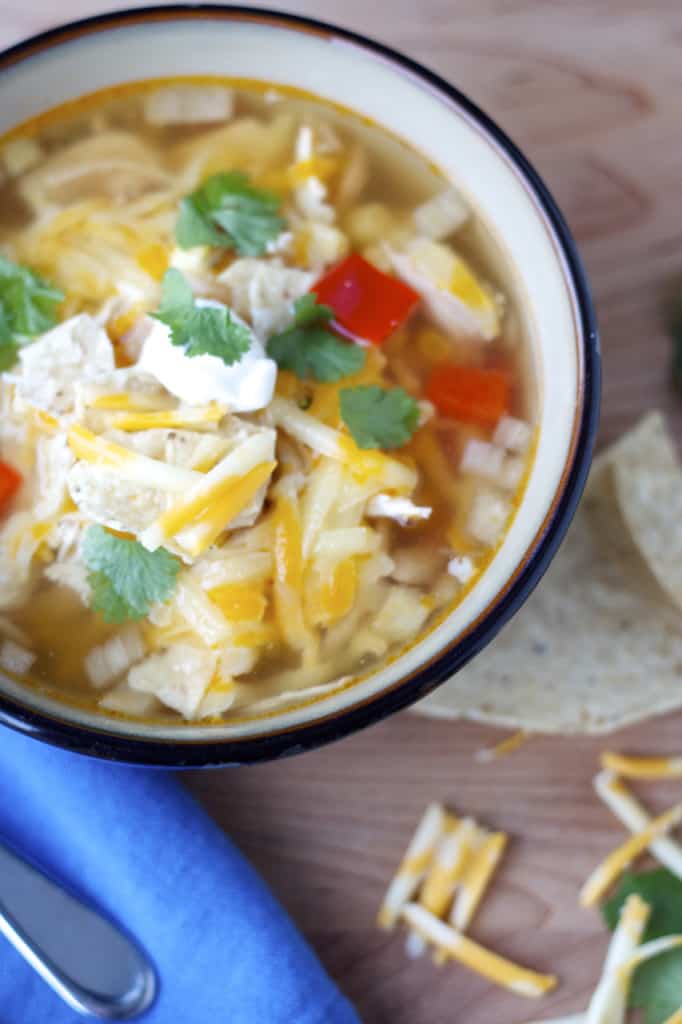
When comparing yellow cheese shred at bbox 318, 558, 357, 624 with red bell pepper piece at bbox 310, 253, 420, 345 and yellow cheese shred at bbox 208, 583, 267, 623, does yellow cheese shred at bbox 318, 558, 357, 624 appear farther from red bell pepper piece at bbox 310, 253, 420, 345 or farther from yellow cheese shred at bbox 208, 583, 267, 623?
red bell pepper piece at bbox 310, 253, 420, 345

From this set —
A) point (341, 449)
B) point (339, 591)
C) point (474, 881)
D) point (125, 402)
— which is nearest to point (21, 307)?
point (125, 402)

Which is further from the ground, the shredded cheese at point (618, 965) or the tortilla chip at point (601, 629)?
the tortilla chip at point (601, 629)

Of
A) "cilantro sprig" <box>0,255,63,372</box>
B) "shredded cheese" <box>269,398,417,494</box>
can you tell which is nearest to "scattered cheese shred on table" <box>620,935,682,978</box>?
"shredded cheese" <box>269,398,417,494</box>

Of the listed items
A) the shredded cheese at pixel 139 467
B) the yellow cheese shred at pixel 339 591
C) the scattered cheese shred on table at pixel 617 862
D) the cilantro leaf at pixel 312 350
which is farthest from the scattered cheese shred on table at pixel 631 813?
the shredded cheese at pixel 139 467

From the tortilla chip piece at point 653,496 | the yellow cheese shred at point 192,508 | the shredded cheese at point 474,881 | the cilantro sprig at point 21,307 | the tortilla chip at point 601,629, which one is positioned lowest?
the shredded cheese at point 474,881

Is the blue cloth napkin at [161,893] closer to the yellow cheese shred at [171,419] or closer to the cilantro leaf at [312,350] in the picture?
the yellow cheese shred at [171,419]

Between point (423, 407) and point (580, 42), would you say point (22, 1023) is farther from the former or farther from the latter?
point (580, 42)

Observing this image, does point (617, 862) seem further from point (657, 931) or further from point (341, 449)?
point (341, 449)
